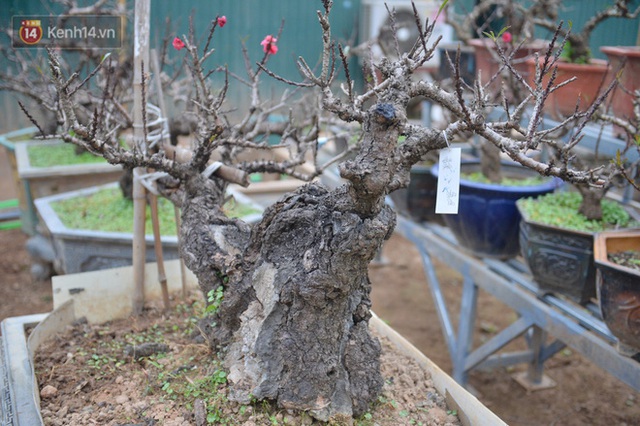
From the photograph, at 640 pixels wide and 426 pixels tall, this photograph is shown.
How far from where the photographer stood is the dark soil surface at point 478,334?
344 cm

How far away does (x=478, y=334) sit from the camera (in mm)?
4422

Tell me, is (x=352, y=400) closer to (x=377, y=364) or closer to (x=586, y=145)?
(x=377, y=364)

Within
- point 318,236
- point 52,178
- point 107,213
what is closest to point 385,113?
point 318,236

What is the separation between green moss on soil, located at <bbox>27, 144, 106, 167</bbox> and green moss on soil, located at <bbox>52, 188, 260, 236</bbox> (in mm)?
848

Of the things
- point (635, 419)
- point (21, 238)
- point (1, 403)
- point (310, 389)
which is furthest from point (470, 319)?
point (21, 238)

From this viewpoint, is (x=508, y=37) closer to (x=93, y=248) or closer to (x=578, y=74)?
(x=578, y=74)

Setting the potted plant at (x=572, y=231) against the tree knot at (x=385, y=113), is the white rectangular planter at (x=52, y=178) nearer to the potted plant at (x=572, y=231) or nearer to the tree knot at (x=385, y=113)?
the potted plant at (x=572, y=231)

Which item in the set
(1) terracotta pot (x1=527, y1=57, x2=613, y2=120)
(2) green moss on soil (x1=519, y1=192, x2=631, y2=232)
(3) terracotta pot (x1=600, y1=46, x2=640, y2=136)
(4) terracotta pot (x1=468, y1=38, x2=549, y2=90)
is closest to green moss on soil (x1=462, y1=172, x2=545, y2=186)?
(2) green moss on soil (x1=519, y1=192, x2=631, y2=232)

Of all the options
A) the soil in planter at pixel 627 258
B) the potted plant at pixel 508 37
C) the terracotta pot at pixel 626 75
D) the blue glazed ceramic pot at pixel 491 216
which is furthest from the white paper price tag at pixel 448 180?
the potted plant at pixel 508 37

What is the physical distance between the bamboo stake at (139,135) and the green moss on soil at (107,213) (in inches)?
40.2

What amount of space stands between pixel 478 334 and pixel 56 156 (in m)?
3.83

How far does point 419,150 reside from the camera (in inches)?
65.9

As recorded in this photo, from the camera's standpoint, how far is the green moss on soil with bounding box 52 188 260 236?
3.71 m

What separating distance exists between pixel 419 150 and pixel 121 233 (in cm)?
241
